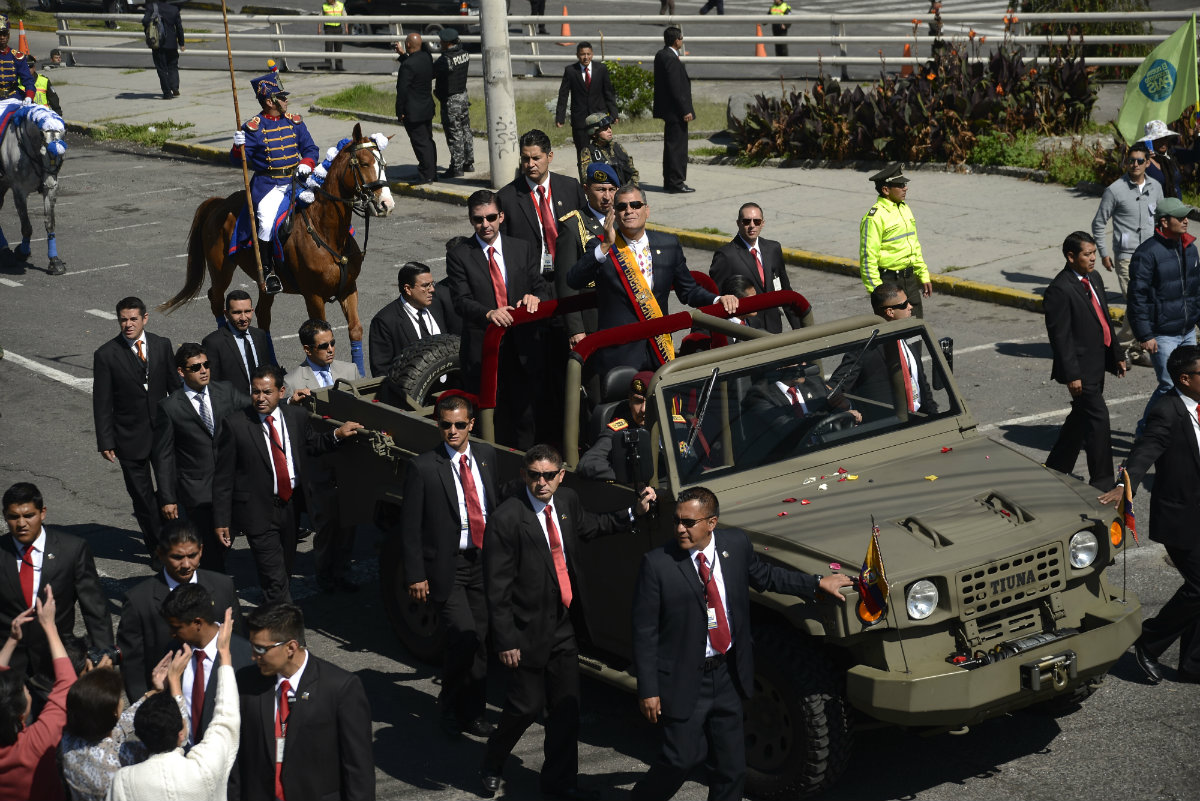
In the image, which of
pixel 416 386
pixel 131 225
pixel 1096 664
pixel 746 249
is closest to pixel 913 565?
pixel 1096 664

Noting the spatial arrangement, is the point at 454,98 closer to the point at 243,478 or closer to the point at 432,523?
the point at 243,478

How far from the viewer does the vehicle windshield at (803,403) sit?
27.8ft

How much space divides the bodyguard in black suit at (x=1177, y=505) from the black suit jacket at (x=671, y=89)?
1363cm

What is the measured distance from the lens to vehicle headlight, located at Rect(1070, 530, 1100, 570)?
26.2 ft

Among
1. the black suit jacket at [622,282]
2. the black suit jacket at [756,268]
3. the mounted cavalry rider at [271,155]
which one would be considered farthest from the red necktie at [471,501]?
the mounted cavalry rider at [271,155]

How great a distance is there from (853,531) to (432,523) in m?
2.44

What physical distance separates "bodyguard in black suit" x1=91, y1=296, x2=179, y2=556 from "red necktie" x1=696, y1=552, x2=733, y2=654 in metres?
5.83

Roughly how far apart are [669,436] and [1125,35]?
18832 mm

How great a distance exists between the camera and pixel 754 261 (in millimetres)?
12859

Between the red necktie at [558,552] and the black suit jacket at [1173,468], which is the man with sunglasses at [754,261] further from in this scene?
the red necktie at [558,552]

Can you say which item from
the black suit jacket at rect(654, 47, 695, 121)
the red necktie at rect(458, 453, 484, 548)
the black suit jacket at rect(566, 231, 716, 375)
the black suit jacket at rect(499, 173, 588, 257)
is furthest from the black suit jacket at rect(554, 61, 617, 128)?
the red necktie at rect(458, 453, 484, 548)

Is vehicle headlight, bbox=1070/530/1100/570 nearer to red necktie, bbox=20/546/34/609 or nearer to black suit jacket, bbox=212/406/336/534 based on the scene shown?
black suit jacket, bbox=212/406/336/534

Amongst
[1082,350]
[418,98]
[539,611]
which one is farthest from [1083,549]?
[418,98]

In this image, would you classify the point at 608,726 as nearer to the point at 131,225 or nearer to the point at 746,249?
the point at 746,249
